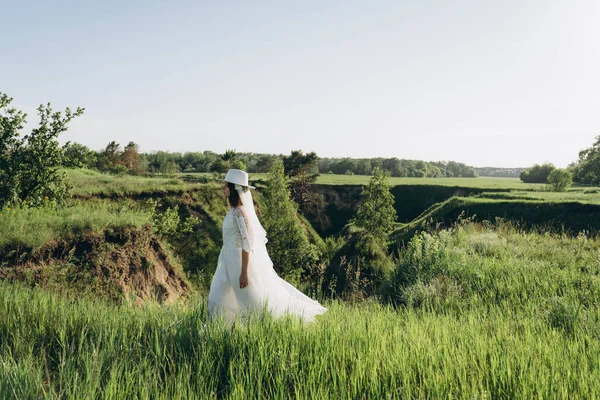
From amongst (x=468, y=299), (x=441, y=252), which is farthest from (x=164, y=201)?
(x=468, y=299)

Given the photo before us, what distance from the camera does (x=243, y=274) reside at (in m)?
5.67

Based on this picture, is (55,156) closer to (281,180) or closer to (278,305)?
(278,305)

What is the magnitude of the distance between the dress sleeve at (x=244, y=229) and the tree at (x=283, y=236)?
29.8 metres

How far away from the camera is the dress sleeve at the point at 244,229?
5.74 m

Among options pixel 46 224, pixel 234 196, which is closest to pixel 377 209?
pixel 46 224

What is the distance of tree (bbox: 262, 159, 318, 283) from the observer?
119 ft

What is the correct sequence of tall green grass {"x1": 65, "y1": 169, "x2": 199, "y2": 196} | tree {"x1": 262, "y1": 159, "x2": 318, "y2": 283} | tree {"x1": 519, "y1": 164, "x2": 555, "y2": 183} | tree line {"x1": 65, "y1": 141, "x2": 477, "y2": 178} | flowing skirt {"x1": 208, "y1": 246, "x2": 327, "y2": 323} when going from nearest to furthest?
flowing skirt {"x1": 208, "y1": 246, "x2": 327, "y2": 323}
tall green grass {"x1": 65, "y1": 169, "x2": 199, "y2": 196}
tree {"x1": 262, "y1": 159, "x2": 318, "y2": 283}
tree line {"x1": 65, "y1": 141, "x2": 477, "y2": 178}
tree {"x1": 519, "y1": 164, "x2": 555, "y2": 183}

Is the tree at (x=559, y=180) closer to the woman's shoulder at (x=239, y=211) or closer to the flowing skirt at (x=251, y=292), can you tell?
the flowing skirt at (x=251, y=292)

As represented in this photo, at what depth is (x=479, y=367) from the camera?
373 cm

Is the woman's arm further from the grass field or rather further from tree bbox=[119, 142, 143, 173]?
tree bbox=[119, 142, 143, 173]

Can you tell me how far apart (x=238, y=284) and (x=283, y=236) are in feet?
101

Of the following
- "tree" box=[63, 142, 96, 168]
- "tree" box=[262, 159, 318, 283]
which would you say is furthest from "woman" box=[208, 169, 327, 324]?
"tree" box=[262, 159, 318, 283]

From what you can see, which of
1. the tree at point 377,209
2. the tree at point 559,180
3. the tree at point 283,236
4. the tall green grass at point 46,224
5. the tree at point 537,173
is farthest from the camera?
the tree at point 537,173

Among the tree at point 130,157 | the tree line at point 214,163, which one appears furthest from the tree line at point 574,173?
the tree at point 130,157
